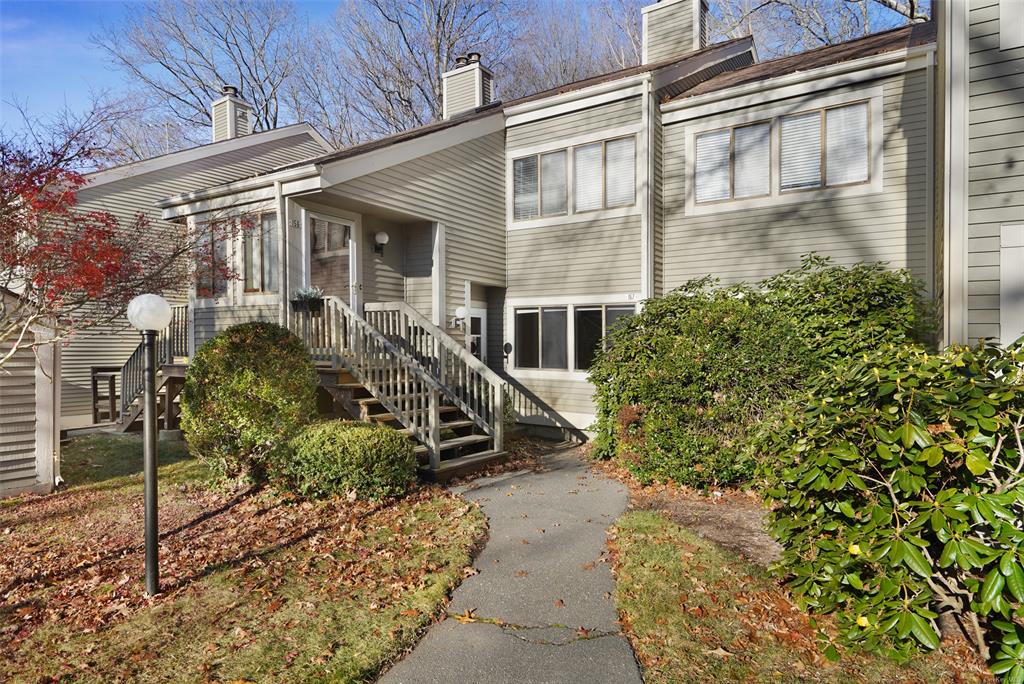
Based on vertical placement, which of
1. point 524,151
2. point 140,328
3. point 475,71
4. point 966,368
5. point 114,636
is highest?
point 475,71

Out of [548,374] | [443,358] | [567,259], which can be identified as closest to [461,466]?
[443,358]

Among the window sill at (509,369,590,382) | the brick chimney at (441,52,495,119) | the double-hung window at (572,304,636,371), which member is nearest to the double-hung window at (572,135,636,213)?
the double-hung window at (572,304,636,371)

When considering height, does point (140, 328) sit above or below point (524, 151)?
below

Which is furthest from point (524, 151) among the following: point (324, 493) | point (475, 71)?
point (324, 493)

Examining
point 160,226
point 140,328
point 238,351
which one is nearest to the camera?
point 140,328

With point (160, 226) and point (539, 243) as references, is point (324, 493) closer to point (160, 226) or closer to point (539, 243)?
point (539, 243)

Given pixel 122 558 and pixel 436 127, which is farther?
pixel 436 127

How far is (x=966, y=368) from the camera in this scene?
10.9 ft

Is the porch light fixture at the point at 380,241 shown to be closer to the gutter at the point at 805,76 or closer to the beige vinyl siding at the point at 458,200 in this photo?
the beige vinyl siding at the point at 458,200

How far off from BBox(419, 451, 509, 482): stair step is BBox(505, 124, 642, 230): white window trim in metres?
4.82

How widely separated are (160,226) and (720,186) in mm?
12574

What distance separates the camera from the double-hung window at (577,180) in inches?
400

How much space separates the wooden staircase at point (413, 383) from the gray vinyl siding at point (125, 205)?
5614mm

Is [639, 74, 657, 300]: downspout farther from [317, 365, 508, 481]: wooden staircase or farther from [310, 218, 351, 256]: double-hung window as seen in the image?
[310, 218, 351, 256]: double-hung window
